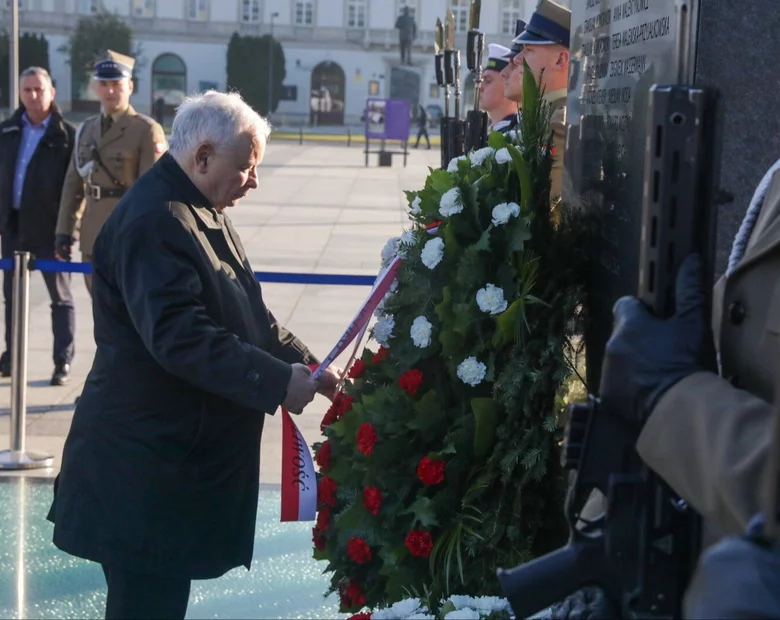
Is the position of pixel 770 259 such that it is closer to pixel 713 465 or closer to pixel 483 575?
pixel 713 465

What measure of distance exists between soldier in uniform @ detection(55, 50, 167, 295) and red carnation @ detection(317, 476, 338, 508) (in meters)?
4.35

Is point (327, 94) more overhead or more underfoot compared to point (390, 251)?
more overhead

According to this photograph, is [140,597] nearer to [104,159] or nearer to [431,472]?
[431,472]

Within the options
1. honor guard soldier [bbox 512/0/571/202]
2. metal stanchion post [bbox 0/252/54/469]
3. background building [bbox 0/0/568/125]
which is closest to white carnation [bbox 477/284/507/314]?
honor guard soldier [bbox 512/0/571/202]

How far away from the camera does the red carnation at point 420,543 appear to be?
9.45 ft

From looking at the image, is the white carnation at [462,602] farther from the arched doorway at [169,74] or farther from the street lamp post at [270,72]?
the arched doorway at [169,74]

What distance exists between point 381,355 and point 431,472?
15.5 inches

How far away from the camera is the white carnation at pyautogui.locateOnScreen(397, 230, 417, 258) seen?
3139mm

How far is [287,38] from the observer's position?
234 feet

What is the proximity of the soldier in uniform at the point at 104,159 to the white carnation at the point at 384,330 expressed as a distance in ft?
14.5

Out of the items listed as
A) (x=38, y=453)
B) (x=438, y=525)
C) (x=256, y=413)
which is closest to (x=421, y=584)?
(x=438, y=525)

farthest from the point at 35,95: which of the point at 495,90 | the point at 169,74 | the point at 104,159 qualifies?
the point at 169,74

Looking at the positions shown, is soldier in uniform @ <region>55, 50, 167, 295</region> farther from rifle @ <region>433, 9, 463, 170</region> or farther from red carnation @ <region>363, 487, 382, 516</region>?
red carnation @ <region>363, 487, 382, 516</region>

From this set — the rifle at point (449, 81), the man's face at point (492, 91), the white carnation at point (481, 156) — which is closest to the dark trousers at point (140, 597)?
the white carnation at point (481, 156)
